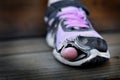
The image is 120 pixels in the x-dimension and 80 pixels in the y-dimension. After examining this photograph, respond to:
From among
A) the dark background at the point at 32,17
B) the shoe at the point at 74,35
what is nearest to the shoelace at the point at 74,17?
the shoe at the point at 74,35

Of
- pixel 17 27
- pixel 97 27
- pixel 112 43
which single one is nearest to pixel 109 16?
pixel 97 27

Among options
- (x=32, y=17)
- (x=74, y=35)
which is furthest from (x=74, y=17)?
(x=32, y=17)

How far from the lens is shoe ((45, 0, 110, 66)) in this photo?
62cm

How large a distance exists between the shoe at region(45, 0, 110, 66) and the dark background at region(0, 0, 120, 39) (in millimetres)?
71

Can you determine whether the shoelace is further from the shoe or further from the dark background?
the dark background

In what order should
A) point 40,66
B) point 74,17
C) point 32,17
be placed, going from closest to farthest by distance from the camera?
point 40,66 → point 74,17 → point 32,17

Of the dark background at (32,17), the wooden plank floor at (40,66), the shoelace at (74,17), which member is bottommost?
Answer: the wooden plank floor at (40,66)

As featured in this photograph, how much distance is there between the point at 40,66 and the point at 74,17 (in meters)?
0.18

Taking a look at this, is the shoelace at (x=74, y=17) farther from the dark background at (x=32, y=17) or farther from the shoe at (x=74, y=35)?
the dark background at (x=32, y=17)

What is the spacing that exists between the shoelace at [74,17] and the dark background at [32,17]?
0.14 metres

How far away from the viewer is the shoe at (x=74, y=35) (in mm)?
618

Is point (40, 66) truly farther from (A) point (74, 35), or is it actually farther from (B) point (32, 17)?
(B) point (32, 17)

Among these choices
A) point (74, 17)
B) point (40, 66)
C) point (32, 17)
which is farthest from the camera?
point (32, 17)

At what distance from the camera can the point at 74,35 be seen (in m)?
0.66
